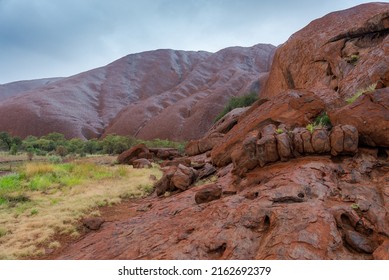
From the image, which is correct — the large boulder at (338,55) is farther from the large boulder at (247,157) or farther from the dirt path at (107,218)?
the dirt path at (107,218)

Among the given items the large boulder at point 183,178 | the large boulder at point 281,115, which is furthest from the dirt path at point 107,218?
the large boulder at point 281,115

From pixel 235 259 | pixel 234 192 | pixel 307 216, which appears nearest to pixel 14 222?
pixel 234 192

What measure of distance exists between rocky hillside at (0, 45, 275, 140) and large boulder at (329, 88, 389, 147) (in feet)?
164

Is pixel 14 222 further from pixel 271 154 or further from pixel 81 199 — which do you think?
pixel 271 154

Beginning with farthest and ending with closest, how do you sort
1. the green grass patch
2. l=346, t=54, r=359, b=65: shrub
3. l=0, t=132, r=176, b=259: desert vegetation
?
l=346, t=54, r=359, b=65: shrub < the green grass patch < l=0, t=132, r=176, b=259: desert vegetation

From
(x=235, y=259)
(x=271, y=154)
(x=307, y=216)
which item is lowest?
(x=235, y=259)

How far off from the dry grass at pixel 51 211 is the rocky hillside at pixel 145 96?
43.0 m

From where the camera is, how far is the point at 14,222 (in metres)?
9.46

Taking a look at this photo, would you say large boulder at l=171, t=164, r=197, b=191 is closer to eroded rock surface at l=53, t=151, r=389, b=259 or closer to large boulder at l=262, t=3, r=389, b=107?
eroded rock surface at l=53, t=151, r=389, b=259

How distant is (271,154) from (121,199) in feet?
24.7

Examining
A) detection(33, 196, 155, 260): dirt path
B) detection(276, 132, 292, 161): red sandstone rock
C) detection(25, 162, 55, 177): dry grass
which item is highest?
detection(276, 132, 292, 161): red sandstone rock

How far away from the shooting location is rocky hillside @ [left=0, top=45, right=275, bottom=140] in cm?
6450

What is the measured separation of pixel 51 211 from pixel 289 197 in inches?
345

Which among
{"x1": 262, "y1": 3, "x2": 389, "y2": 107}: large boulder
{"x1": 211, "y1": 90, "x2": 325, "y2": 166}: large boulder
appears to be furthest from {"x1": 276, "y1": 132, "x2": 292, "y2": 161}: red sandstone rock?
{"x1": 262, "y1": 3, "x2": 389, "y2": 107}: large boulder
